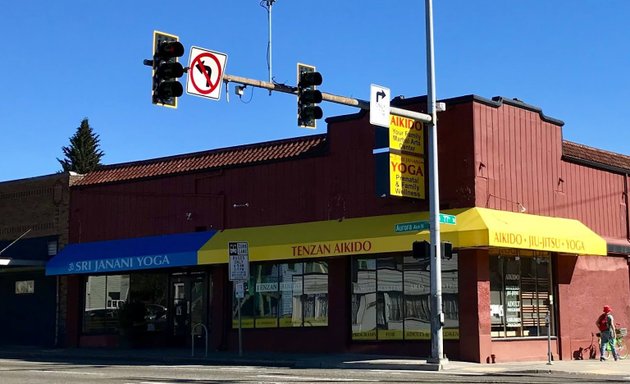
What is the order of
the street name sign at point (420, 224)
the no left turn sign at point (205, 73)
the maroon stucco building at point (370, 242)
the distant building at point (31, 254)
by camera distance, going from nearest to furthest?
1. the no left turn sign at point (205, 73)
2. the street name sign at point (420, 224)
3. the maroon stucco building at point (370, 242)
4. the distant building at point (31, 254)

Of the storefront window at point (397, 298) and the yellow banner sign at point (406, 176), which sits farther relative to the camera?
the storefront window at point (397, 298)

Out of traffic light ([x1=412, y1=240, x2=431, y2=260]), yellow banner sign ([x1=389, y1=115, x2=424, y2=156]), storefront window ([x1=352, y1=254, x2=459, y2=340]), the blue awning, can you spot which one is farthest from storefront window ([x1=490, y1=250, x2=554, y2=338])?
the blue awning

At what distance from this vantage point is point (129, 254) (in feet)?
102

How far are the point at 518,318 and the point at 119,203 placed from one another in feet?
49.5

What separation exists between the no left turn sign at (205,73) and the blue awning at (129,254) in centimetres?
1270

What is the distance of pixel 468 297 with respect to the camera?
77.9 feet

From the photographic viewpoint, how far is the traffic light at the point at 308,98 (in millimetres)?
17797

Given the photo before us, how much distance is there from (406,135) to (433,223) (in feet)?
11.5

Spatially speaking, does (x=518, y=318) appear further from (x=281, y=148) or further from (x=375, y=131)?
(x=281, y=148)

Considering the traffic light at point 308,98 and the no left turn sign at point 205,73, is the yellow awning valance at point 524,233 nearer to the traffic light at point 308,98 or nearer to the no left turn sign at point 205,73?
the traffic light at point 308,98

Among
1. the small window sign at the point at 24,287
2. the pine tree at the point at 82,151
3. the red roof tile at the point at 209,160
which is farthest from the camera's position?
the pine tree at the point at 82,151

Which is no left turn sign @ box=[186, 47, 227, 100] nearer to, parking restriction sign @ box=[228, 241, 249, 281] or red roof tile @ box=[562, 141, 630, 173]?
parking restriction sign @ box=[228, 241, 249, 281]

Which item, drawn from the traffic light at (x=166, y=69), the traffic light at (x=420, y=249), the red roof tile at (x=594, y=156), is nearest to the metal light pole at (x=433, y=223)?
the traffic light at (x=420, y=249)

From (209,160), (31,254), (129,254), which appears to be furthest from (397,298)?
(31,254)
